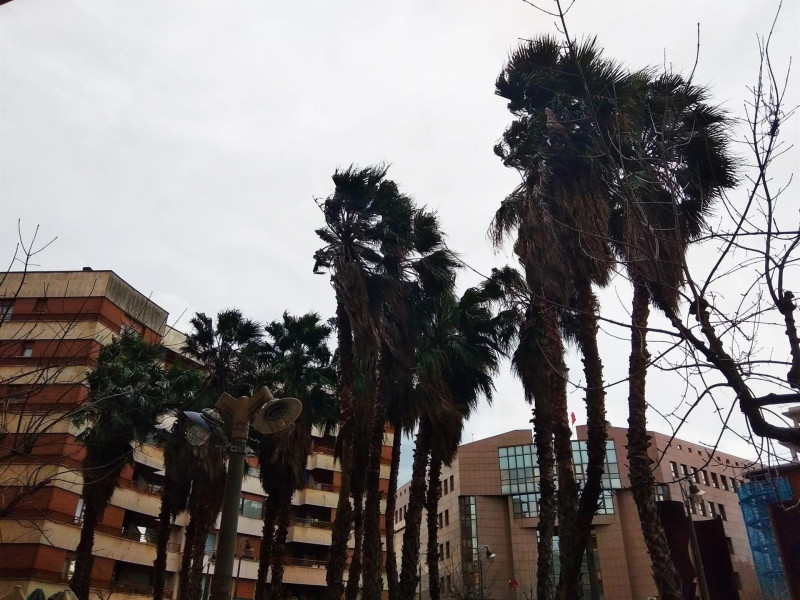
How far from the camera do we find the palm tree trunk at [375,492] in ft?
59.6

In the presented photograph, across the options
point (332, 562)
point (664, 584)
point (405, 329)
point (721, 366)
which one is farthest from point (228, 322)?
point (721, 366)

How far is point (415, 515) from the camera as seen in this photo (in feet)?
67.4

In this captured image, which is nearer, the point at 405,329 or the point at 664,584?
the point at 664,584

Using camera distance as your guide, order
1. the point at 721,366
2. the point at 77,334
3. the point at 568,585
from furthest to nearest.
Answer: the point at 77,334
the point at 568,585
the point at 721,366

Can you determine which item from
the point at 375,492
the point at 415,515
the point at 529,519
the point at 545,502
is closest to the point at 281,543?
the point at 375,492

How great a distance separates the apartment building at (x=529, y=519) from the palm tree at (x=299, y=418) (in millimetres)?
34538

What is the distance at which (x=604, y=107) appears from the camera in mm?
13758

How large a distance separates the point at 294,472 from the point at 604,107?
612 inches

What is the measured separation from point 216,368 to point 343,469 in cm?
780

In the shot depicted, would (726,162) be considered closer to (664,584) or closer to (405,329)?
(664,584)

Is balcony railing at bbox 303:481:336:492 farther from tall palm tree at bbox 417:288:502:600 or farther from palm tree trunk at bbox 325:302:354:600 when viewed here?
palm tree trunk at bbox 325:302:354:600

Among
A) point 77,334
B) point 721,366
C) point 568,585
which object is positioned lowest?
point 568,585

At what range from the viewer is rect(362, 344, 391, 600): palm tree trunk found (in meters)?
18.2

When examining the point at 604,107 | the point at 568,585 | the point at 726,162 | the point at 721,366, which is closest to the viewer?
the point at 721,366
